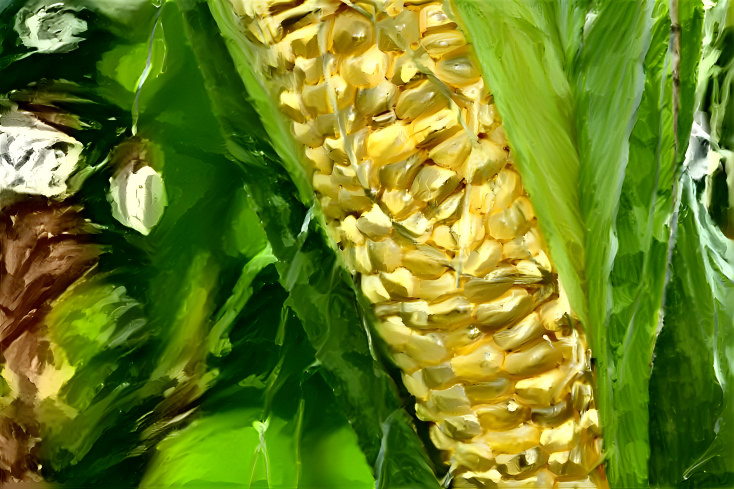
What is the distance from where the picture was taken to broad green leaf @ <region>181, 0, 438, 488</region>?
0.25 metres

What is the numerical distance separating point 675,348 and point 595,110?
127 millimetres

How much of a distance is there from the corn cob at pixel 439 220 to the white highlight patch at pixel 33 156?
13cm

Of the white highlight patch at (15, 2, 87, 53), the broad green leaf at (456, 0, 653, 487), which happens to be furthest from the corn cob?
the white highlight patch at (15, 2, 87, 53)

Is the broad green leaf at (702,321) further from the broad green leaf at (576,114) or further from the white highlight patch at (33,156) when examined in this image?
the white highlight patch at (33,156)

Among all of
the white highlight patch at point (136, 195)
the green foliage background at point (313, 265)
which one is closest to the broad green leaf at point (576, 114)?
the green foliage background at point (313, 265)

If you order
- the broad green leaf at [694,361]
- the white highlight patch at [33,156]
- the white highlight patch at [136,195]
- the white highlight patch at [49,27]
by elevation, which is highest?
the white highlight patch at [49,27]

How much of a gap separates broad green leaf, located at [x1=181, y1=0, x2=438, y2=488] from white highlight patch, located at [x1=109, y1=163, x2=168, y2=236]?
0.05m

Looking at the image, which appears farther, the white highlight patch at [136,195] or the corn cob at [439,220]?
the white highlight patch at [136,195]

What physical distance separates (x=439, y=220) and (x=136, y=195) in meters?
0.18

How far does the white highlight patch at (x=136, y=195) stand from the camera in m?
0.29

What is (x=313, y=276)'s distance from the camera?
265 mm

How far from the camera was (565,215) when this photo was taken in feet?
0.72

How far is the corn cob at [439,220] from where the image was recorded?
193 mm

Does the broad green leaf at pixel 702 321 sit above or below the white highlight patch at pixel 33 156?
below
